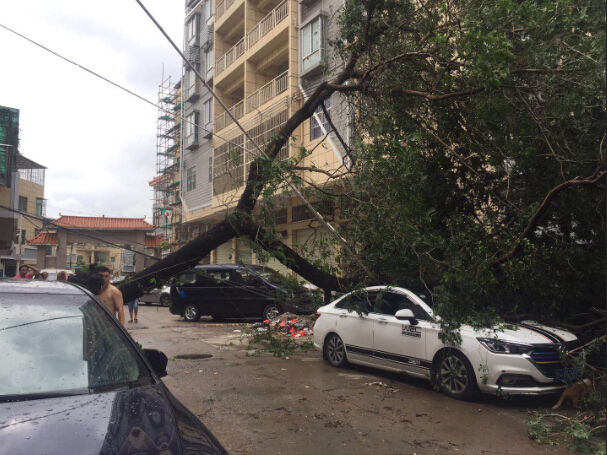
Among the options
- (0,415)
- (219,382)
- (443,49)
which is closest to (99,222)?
(219,382)

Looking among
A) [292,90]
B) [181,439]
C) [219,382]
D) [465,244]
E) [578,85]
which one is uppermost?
[292,90]

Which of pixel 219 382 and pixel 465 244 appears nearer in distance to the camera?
pixel 465 244

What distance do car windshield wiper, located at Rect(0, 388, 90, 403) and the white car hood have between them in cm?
532

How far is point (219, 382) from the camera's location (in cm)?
811

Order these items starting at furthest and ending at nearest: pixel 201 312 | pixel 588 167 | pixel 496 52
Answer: pixel 201 312 → pixel 588 167 → pixel 496 52

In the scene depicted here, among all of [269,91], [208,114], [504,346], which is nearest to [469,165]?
[504,346]

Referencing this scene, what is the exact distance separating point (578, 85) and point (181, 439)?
6050 mm

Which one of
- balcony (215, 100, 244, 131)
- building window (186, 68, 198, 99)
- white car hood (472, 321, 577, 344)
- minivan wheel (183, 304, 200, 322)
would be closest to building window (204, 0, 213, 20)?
building window (186, 68, 198, 99)

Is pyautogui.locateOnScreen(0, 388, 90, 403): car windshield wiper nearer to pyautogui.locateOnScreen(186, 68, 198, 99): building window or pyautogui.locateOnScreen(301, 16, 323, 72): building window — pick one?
pyautogui.locateOnScreen(301, 16, 323, 72): building window

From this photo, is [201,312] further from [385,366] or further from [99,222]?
[99,222]

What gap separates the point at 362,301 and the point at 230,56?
20.4m

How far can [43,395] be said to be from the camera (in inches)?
109

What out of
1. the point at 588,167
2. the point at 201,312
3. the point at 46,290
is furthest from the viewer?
the point at 201,312

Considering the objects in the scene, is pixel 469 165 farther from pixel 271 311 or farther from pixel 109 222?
pixel 109 222
